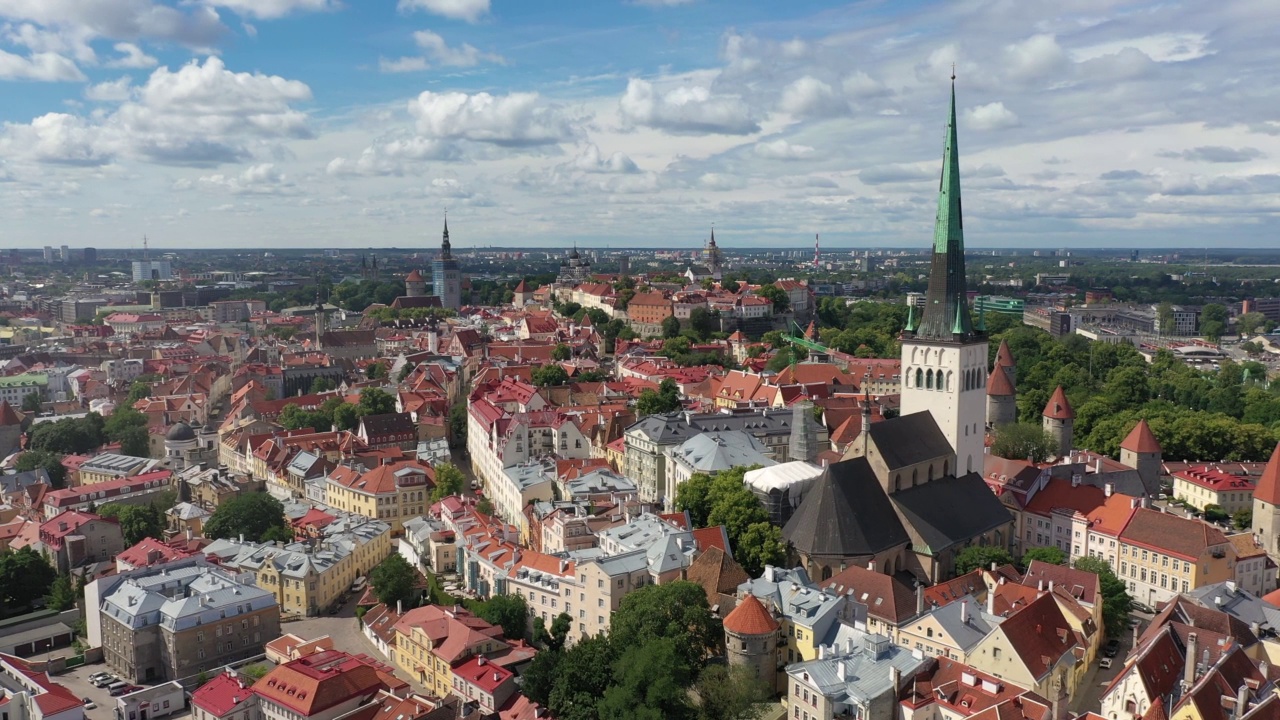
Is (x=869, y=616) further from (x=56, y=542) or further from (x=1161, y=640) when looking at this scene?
(x=56, y=542)

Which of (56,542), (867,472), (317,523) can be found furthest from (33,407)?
(867,472)

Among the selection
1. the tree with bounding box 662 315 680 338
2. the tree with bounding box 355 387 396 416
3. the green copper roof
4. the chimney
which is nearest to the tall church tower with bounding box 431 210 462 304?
the tree with bounding box 662 315 680 338

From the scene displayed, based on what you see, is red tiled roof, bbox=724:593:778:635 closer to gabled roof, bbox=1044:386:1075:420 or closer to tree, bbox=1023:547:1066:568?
tree, bbox=1023:547:1066:568

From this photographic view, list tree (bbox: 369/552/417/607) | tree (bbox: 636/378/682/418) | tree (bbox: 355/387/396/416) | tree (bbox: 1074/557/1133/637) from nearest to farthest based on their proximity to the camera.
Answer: tree (bbox: 1074/557/1133/637), tree (bbox: 369/552/417/607), tree (bbox: 636/378/682/418), tree (bbox: 355/387/396/416)

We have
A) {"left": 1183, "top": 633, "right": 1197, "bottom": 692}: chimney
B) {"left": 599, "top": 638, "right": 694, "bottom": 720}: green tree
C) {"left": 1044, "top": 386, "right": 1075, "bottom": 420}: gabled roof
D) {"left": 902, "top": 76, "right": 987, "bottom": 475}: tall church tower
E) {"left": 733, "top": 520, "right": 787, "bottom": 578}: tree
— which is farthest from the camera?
{"left": 1044, "top": 386, "right": 1075, "bottom": 420}: gabled roof

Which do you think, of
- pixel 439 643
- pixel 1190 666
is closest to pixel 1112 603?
pixel 1190 666

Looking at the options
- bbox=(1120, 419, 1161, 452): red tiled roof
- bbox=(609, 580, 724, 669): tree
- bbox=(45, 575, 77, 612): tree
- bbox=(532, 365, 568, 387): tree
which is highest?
bbox=(532, 365, 568, 387): tree
